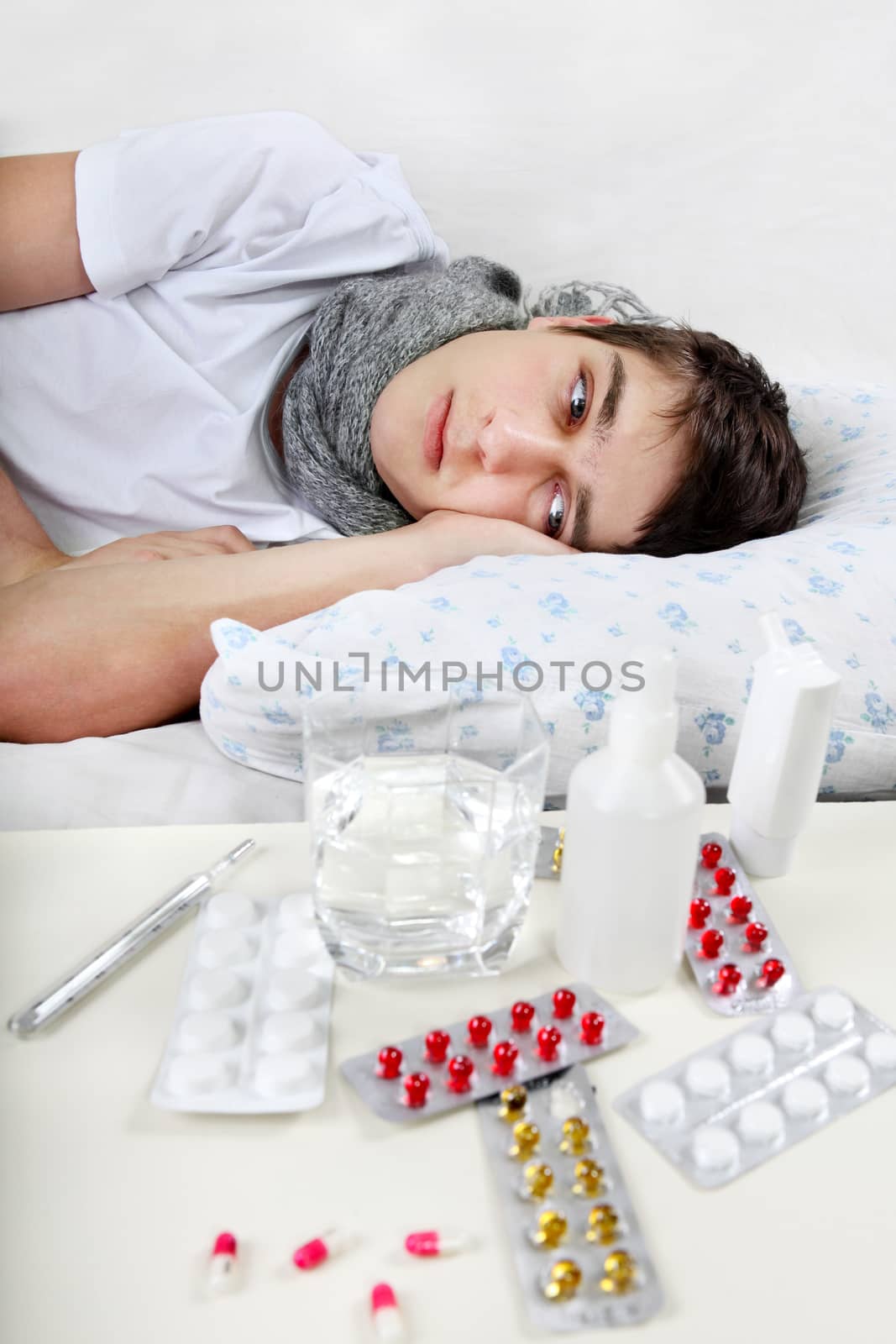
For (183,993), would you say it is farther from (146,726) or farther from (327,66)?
(327,66)

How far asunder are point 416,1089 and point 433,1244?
7 cm

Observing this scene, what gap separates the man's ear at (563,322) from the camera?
125 cm

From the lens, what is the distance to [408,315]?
118 centimetres

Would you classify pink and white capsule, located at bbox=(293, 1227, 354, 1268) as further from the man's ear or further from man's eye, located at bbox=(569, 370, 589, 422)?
the man's ear

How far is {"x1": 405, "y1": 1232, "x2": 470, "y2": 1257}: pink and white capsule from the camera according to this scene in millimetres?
397

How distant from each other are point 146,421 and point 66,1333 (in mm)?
1000

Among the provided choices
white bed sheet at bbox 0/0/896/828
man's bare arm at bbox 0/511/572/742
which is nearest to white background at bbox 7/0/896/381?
white bed sheet at bbox 0/0/896/828

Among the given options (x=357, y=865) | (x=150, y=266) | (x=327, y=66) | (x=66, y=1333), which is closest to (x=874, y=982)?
(x=357, y=865)

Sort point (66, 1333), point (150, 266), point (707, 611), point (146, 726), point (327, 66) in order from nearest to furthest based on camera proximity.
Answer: point (66, 1333), point (707, 611), point (146, 726), point (150, 266), point (327, 66)

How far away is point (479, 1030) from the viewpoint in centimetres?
48

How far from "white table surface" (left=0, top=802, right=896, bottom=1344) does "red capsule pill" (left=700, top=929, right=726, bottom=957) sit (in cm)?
2

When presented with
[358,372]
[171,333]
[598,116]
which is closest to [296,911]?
[358,372]

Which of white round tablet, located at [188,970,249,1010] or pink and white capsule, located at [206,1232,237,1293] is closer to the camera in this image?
pink and white capsule, located at [206,1232,237,1293]

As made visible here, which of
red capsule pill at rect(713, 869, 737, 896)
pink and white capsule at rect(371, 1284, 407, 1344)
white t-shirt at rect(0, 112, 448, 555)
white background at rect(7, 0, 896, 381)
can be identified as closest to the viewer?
pink and white capsule at rect(371, 1284, 407, 1344)
